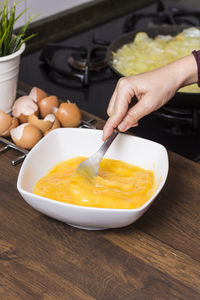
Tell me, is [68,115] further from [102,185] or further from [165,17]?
[165,17]

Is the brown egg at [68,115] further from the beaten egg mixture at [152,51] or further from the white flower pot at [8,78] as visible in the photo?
the beaten egg mixture at [152,51]

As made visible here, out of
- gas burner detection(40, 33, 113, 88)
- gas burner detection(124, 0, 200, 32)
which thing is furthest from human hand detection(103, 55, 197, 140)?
gas burner detection(124, 0, 200, 32)

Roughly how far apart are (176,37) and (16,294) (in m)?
1.20

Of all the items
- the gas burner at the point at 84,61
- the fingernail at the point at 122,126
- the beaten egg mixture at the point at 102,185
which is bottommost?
the gas burner at the point at 84,61

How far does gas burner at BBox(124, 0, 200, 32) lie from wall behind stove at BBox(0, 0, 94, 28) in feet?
0.83

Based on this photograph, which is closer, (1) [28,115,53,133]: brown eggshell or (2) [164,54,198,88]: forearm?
(2) [164,54,198,88]: forearm

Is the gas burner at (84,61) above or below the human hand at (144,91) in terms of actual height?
below

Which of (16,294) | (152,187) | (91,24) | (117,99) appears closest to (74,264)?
(16,294)

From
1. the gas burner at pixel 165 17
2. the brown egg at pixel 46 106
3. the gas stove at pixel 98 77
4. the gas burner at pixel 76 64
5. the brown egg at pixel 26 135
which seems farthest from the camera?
the gas burner at pixel 165 17

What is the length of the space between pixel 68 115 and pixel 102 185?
334 millimetres

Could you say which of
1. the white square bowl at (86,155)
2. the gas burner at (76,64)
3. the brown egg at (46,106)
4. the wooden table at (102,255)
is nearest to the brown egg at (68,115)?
the brown egg at (46,106)

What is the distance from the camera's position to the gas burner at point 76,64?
1706 millimetres

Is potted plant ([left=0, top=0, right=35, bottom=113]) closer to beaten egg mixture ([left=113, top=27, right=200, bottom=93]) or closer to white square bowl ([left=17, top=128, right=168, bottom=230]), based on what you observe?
white square bowl ([left=17, top=128, right=168, bottom=230])

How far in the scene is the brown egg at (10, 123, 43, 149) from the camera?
1213 mm
